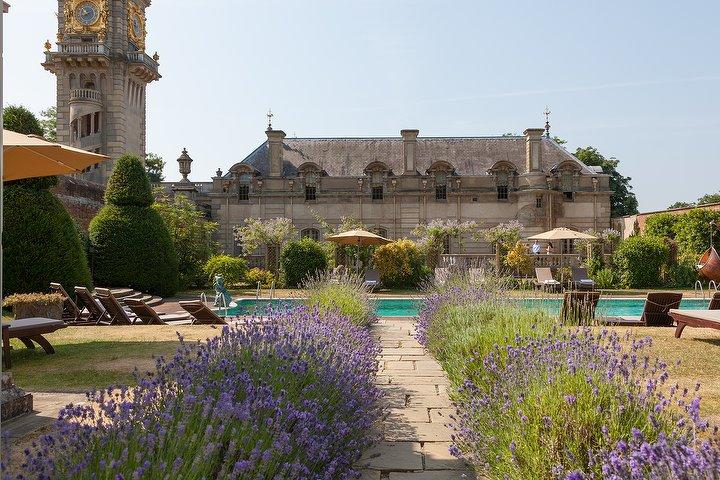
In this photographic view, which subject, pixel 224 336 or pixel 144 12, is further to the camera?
pixel 144 12

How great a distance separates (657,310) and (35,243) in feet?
39.0

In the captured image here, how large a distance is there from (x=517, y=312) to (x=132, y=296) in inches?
497

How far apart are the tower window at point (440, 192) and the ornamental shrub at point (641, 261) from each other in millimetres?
11983

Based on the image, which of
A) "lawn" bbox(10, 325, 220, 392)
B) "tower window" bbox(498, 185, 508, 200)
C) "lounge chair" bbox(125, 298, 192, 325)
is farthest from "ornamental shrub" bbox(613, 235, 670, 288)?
"lawn" bbox(10, 325, 220, 392)

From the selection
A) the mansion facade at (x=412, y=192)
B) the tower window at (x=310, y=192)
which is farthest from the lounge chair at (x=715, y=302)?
the tower window at (x=310, y=192)

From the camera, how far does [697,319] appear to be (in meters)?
7.80

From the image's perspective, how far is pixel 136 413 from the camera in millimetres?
2719

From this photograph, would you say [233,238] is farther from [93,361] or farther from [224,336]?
[224,336]

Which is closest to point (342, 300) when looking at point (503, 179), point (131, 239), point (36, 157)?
point (36, 157)

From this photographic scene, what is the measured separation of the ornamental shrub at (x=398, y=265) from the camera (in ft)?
74.3

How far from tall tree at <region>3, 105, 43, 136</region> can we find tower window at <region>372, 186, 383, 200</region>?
71.0ft

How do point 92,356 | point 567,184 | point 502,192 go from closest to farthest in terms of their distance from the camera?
point 92,356 < point 567,184 < point 502,192

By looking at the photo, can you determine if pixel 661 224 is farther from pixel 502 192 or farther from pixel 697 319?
pixel 697 319

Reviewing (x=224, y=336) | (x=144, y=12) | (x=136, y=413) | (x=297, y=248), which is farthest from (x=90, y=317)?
(x=144, y=12)
